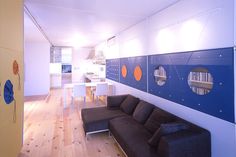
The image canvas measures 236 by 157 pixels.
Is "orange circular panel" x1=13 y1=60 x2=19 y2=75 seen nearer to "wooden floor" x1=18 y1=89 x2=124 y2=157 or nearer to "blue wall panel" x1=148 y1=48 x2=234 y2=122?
"wooden floor" x1=18 y1=89 x2=124 y2=157

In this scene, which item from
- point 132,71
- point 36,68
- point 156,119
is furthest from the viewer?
Result: point 36,68

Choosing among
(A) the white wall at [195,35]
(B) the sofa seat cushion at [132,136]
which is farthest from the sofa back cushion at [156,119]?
(A) the white wall at [195,35]

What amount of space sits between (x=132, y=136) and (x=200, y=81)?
1298mm

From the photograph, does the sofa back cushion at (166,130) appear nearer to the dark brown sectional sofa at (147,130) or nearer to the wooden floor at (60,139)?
the dark brown sectional sofa at (147,130)

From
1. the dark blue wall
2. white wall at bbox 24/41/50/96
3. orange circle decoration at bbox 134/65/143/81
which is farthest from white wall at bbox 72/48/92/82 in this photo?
the dark blue wall

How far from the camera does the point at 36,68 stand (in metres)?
7.66

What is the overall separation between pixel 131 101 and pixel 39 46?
232 inches

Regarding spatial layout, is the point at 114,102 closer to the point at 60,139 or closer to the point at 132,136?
the point at 60,139

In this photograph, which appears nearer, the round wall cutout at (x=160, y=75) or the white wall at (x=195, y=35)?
the white wall at (x=195, y=35)

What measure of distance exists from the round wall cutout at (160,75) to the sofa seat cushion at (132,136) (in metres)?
0.91

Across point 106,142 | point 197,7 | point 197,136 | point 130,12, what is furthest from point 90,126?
point 197,7

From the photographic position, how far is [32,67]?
760 cm

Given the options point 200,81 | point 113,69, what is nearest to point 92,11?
point 200,81

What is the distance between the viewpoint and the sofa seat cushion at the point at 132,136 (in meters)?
2.13
